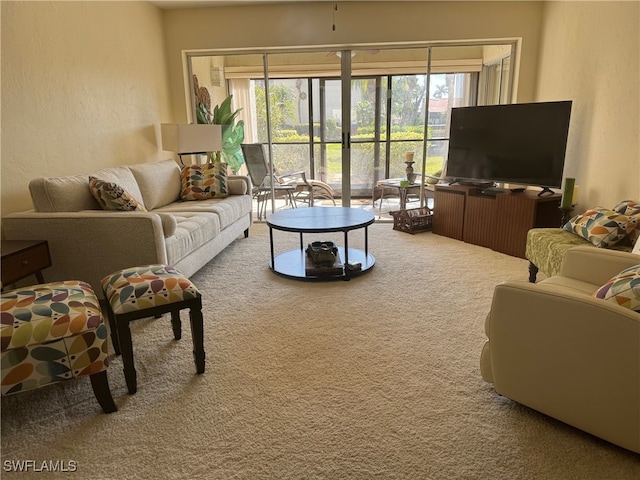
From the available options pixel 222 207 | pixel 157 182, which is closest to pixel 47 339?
pixel 222 207

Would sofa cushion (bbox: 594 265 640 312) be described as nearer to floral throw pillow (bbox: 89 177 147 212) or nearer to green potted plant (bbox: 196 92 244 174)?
floral throw pillow (bbox: 89 177 147 212)

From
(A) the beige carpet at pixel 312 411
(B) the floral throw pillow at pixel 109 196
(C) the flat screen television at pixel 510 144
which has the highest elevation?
(C) the flat screen television at pixel 510 144

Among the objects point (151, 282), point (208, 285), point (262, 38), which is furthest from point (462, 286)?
point (262, 38)

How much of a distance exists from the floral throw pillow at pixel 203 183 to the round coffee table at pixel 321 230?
3.33ft

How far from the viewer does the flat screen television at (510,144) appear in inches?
145

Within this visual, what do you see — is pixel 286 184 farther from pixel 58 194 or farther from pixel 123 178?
pixel 58 194

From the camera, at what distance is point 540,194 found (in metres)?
3.80

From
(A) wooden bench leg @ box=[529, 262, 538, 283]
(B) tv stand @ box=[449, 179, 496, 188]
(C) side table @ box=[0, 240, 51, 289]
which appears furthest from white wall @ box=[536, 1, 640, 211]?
(C) side table @ box=[0, 240, 51, 289]

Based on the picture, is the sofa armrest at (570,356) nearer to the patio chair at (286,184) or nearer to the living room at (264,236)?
the living room at (264,236)

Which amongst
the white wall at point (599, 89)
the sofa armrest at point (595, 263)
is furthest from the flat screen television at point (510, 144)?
the sofa armrest at point (595, 263)

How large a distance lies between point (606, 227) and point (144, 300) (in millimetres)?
2744

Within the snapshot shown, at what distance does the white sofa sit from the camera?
55.4 inches

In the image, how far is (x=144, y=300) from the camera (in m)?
1.94

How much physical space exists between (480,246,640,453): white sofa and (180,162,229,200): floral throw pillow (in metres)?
3.24
